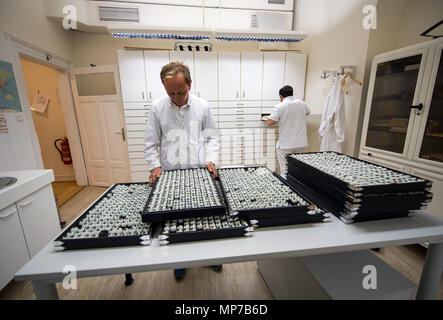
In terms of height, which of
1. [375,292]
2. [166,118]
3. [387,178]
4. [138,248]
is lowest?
[375,292]

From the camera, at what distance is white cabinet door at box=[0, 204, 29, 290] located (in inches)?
56.0

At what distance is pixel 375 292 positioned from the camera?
90 centimetres

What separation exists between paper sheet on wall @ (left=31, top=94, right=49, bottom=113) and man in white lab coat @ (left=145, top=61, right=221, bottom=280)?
361 centimetres

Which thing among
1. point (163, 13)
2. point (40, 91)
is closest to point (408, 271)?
point (163, 13)

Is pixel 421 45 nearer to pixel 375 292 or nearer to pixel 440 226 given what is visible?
pixel 440 226

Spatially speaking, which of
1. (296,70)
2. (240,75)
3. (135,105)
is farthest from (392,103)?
(135,105)

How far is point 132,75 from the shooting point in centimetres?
313

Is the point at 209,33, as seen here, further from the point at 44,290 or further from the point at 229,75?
the point at 44,290

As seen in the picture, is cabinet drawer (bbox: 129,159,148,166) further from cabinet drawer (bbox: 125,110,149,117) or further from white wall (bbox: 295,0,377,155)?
white wall (bbox: 295,0,377,155)

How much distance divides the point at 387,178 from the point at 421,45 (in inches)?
63.4

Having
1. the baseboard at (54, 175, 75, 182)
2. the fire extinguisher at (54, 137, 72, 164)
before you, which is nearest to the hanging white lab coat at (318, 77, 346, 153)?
the fire extinguisher at (54, 137, 72, 164)

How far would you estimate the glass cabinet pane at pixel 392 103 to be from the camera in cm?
186

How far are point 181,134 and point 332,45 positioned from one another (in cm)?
258

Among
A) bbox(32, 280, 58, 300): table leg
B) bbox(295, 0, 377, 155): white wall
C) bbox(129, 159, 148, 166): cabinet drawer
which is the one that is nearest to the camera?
bbox(32, 280, 58, 300): table leg
